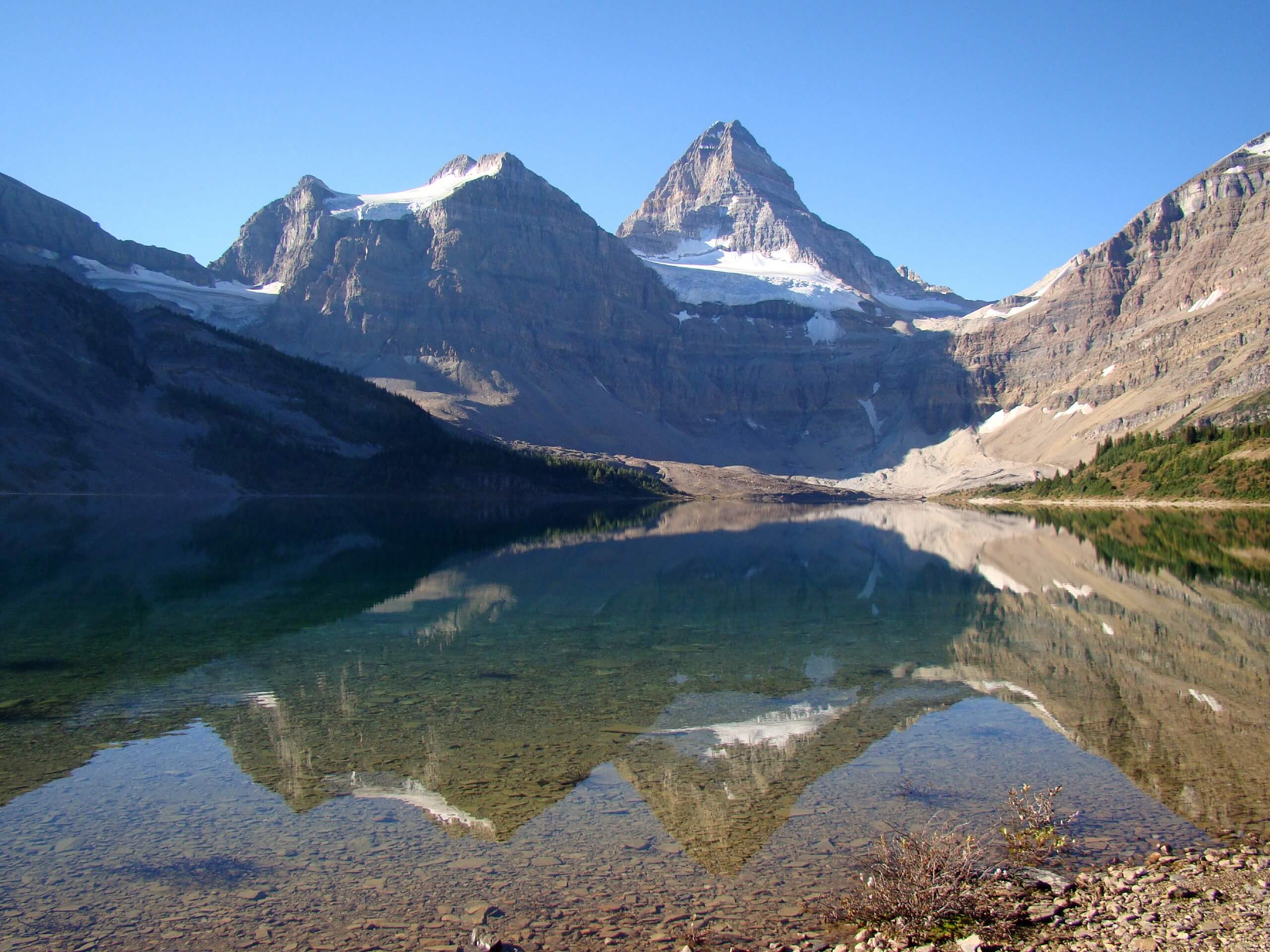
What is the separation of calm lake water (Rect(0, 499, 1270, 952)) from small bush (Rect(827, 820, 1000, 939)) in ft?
2.10

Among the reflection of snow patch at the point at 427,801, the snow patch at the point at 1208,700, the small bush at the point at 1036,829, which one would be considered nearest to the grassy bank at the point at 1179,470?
the snow patch at the point at 1208,700

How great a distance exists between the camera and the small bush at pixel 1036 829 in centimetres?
1121

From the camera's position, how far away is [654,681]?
69.8 ft

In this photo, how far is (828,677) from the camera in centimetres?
2173

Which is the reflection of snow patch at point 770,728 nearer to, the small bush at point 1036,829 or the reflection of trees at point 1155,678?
the reflection of trees at point 1155,678

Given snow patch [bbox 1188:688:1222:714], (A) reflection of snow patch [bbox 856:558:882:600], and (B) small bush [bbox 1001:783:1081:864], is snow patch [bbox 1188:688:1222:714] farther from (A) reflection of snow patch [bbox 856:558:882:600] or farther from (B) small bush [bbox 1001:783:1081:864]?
(A) reflection of snow patch [bbox 856:558:882:600]

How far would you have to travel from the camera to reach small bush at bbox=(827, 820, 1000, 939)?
29.7 ft

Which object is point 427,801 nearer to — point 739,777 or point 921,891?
point 739,777

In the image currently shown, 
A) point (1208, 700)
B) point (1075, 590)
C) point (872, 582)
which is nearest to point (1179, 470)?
point (1075, 590)

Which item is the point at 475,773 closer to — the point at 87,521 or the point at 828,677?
the point at 828,677

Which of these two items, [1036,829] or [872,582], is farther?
[872,582]

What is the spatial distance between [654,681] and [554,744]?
18.4 feet

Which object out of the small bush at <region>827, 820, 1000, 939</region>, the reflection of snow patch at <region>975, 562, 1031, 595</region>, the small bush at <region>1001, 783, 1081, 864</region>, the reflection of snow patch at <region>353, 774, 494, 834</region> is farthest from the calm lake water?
the reflection of snow patch at <region>975, 562, 1031, 595</region>

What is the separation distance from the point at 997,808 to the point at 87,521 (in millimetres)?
78142
